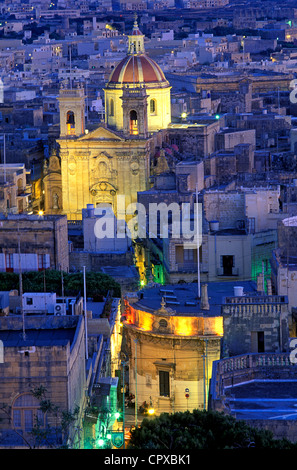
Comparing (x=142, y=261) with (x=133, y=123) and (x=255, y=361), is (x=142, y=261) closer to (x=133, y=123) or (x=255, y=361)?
(x=133, y=123)

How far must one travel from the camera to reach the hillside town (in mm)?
26156

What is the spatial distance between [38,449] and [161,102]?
3789 centimetres

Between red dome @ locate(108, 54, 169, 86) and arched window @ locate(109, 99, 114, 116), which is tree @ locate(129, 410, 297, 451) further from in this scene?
red dome @ locate(108, 54, 169, 86)

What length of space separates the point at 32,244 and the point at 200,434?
1607 cm

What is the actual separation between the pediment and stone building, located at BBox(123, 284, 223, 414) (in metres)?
23.2

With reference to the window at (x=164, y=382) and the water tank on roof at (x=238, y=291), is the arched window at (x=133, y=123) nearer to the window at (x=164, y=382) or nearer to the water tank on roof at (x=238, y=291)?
the water tank on roof at (x=238, y=291)

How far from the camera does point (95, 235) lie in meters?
43.1

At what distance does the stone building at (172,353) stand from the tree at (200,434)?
5889mm

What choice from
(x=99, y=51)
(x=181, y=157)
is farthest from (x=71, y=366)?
(x=99, y=51)

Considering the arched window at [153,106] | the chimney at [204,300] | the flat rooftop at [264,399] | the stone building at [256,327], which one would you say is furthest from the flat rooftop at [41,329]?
the arched window at [153,106]

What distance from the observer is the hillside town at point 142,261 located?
2616 cm

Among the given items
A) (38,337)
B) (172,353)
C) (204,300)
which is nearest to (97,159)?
(204,300)

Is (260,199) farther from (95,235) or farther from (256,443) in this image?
(256,443)

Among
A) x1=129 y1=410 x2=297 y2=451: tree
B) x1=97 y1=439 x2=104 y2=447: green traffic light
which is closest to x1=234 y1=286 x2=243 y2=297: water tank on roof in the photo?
x1=97 y1=439 x2=104 y2=447: green traffic light
